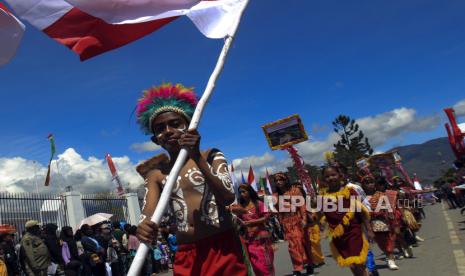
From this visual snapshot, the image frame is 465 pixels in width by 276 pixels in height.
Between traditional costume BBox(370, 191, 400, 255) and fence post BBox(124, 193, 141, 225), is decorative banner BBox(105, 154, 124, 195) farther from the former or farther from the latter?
traditional costume BBox(370, 191, 400, 255)

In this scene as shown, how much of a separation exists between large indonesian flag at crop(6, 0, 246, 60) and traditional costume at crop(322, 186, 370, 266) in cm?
376

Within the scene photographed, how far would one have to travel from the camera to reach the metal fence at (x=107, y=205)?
17844 mm

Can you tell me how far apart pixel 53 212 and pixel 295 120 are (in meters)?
9.39

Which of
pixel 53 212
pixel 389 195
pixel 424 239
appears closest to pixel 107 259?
pixel 53 212

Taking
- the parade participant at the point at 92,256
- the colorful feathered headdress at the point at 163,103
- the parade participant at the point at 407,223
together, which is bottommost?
the parade participant at the point at 407,223

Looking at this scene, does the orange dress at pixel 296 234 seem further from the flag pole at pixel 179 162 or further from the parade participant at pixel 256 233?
the flag pole at pixel 179 162

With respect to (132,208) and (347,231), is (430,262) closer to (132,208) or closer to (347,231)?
(347,231)

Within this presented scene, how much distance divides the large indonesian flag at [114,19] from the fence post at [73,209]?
47.0 ft

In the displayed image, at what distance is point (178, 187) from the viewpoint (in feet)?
10.6

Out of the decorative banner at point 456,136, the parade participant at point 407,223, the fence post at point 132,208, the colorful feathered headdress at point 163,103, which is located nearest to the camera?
the colorful feathered headdress at point 163,103

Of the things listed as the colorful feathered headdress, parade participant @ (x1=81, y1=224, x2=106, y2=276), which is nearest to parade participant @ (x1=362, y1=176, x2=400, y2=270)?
parade participant @ (x1=81, y1=224, x2=106, y2=276)

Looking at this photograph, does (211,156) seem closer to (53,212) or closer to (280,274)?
(280,274)

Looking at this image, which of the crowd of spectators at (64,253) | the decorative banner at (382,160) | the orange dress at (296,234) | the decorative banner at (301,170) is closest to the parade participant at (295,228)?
the orange dress at (296,234)

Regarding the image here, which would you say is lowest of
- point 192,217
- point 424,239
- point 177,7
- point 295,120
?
point 424,239
